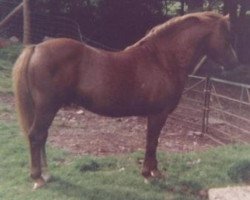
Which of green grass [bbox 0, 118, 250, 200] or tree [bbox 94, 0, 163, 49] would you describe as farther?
tree [bbox 94, 0, 163, 49]

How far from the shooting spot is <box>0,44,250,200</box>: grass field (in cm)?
539

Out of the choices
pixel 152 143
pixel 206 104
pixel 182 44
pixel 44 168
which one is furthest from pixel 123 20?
pixel 44 168

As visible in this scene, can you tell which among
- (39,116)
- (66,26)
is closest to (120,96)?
(39,116)

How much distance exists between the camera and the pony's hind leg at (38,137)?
5395 mm

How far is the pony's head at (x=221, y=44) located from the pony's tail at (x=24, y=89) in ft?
6.57

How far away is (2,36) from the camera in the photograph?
46.5ft

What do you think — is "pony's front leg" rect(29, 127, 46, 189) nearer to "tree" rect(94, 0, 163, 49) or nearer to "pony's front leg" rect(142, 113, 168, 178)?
"pony's front leg" rect(142, 113, 168, 178)

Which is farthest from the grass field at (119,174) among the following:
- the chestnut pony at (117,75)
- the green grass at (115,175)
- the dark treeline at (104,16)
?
the dark treeline at (104,16)

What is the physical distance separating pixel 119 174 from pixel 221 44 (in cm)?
188

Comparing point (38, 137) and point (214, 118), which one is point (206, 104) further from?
point (38, 137)

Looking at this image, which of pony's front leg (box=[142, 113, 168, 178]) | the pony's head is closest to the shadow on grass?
pony's front leg (box=[142, 113, 168, 178])

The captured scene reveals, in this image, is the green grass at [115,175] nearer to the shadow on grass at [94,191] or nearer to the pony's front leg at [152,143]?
the shadow on grass at [94,191]

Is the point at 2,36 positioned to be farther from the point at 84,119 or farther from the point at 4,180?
the point at 4,180

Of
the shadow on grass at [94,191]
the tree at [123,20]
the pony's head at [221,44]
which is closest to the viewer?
the shadow on grass at [94,191]
